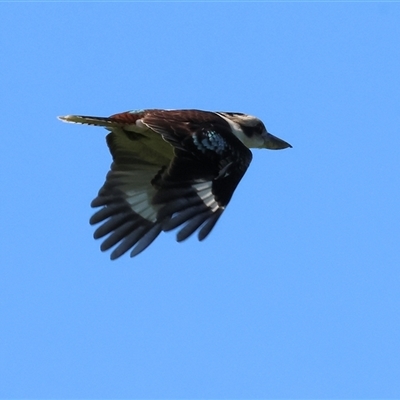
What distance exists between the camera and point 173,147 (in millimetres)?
13250

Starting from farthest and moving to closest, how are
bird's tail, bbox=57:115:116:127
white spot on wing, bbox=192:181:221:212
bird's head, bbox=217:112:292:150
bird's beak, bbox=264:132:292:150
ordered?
bird's beak, bbox=264:132:292:150 < bird's head, bbox=217:112:292:150 < bird's tail, bbox=57:115:116:127 < white spot on wing, bbox=192:181:221:212

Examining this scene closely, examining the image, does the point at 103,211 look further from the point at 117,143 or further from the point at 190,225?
the point at 190,225

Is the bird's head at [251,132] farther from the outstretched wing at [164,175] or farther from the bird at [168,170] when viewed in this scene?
the outstretched wing at [164,175]

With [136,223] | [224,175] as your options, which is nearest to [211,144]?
[224,175]

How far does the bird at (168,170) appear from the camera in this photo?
42.0 feet

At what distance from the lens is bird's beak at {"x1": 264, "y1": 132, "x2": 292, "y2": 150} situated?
15242 mm

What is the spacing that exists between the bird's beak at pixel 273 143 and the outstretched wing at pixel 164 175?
52.7 inches

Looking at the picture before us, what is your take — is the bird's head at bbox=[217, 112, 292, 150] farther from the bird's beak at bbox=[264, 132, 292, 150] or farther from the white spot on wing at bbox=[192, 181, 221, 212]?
the white spot on wing at bbox=[192, 181, 221, 212]

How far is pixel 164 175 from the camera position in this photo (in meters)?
13.6

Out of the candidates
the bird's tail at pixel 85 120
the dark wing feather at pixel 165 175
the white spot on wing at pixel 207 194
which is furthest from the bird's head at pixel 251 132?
the white spot on wing at pixel 207 194

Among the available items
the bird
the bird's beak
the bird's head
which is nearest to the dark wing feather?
the bird

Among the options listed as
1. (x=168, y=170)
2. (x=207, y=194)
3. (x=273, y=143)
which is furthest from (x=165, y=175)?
(x=273, y=143)

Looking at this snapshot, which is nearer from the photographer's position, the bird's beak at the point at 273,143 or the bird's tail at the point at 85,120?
the bird's tail at the point at 85,120

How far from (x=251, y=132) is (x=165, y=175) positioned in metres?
1.84
